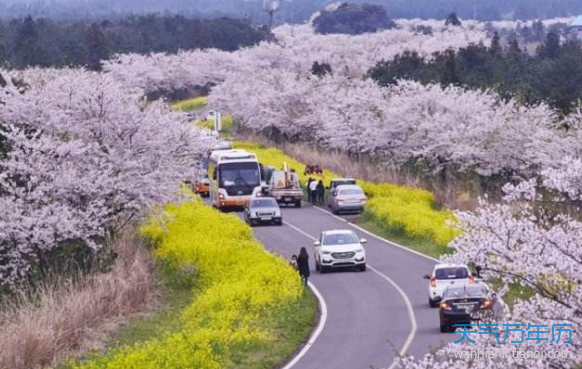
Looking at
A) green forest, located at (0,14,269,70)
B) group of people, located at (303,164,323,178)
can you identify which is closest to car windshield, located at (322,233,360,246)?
group of people, located at (303,164,323,178)

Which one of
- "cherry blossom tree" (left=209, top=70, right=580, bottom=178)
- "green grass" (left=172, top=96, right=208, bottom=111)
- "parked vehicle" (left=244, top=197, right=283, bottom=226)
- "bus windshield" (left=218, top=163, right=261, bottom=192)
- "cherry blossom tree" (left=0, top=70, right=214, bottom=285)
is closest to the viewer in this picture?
"cherry blossom tree" (left=0, top=70, right=214, bottom=285)

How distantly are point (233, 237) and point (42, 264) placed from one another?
29.9 ft

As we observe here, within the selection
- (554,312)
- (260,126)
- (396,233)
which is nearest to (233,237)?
(396,233)

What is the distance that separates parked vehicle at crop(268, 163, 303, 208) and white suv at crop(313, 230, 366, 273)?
1765 cm

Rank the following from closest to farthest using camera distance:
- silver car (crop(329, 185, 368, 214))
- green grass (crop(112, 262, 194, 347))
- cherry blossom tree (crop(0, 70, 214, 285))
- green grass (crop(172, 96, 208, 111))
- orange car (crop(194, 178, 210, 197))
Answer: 1. green grass (crop(112, 262, 194, 347))
2. cherry blossom tree (crop(0, 70, 214, 285))
3. silver car (crop(329, 185, 368, 214))
4. orange car (crop(194, 178, 210, 197))
5. green grass (crop(172, 96, 208, 111))

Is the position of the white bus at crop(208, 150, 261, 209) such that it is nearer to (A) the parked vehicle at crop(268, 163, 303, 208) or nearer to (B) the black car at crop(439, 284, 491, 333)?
(A) the parked vehicle at crop(268, 163, 303, 208)

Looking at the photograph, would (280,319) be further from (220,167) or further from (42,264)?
(220,167)

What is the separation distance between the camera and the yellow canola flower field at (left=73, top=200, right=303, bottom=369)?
21.1 m

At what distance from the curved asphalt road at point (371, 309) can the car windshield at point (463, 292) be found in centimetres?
84

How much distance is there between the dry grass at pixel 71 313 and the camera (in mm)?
22828

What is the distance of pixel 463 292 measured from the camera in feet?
77.5

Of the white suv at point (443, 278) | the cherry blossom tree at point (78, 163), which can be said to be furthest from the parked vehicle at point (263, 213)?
the white suv at point (443, 278)

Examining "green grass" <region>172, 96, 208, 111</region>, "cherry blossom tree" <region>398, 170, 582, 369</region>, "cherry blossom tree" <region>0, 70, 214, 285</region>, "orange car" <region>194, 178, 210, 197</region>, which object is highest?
"cherry blossom tree" <region>398, 170, 582, 369</region>

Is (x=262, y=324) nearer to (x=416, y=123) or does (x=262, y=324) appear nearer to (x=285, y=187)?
(x=285, y=187)
